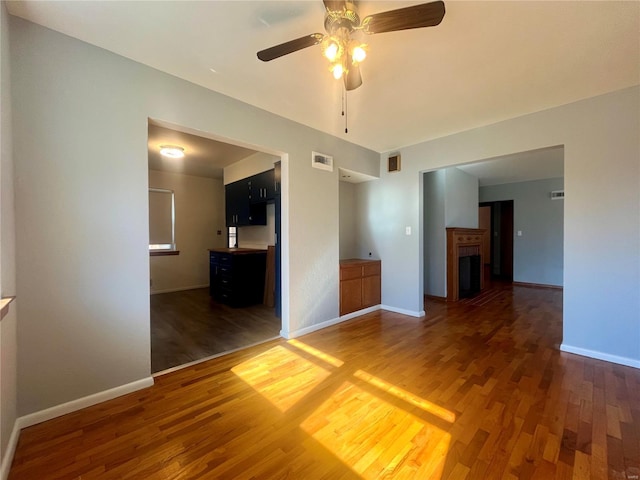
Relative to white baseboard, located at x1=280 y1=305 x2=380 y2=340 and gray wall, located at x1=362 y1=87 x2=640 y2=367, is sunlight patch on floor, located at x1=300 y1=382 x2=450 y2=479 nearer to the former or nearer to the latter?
white baseboard, located at x1=280 y1=305 x2=380 y2=340

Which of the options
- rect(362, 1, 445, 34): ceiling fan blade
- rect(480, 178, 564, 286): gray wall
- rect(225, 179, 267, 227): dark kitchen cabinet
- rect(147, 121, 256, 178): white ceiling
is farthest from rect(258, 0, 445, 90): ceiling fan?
rect(480, 178, 564, 286): gray wall

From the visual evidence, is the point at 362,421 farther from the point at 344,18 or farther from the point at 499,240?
the point at 499,240

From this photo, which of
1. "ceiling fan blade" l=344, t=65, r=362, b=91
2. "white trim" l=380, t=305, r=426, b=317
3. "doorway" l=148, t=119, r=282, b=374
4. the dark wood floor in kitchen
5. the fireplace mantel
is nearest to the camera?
"ceiling fan blade" l=344, t=65, r=362, b=91

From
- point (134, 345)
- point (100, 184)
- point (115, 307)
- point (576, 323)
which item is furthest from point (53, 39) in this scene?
point (576, 323)

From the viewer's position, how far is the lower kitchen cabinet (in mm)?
4340

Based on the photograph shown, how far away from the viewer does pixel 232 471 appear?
132 centimetres

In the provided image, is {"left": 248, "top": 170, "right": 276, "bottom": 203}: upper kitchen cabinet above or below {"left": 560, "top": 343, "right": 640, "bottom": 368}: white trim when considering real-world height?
above

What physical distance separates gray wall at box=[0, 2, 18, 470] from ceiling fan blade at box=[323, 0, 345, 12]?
1.77 meters

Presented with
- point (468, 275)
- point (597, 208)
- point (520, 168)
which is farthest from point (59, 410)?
point (520, 168)

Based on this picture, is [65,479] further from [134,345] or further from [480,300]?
[480,300]

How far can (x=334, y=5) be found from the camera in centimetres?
138

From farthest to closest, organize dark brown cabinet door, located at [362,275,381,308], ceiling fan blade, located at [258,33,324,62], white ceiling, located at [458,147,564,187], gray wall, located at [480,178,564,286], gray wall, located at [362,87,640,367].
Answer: gray wall, located at [480,178,564,286] → white ceiling, located at [458,147,564,187] → dark brown cabinet door, located at [362,275,381,308] → gray wall, located at [362,87,640,367] → ceiling fan blade, located at [258,33,324,62]

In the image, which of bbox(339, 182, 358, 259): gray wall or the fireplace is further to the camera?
the fireplace

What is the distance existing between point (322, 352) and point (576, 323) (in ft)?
8.55
